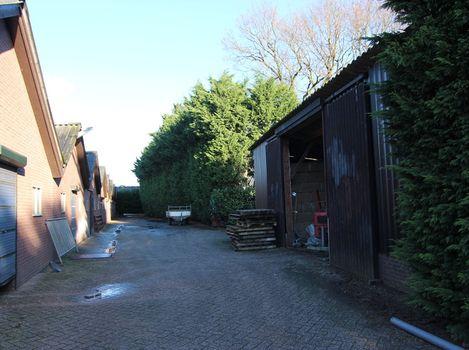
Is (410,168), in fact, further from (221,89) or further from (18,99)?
(221,89)

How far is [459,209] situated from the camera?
13.3ft

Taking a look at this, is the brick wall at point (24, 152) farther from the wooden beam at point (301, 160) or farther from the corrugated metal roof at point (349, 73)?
the wooden beam at point (301, 160)

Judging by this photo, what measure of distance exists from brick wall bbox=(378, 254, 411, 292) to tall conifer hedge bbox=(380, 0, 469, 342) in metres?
1.83

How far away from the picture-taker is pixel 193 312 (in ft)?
20.0

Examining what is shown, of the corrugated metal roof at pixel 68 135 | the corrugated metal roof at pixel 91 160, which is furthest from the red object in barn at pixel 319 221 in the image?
the corrugated metal roof at pixel 91 160

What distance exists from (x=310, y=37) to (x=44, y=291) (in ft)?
84.9

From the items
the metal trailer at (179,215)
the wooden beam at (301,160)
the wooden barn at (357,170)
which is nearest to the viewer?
the wooden barn at (357,170)

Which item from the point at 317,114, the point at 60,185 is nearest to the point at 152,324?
the point at 317,114

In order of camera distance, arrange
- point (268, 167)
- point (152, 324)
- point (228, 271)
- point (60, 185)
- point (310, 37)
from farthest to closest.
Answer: point (310, 37) < point (268, 167) < point (60, 185) < point (228, 271) < point (152, 324)

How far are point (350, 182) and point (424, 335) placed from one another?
13.7 feet

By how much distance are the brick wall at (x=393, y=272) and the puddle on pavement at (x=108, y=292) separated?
15.6ft

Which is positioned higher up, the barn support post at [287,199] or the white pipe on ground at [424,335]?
the barn support post at [287,199]

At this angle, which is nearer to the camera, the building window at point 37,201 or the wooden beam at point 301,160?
the building window at point 37,201

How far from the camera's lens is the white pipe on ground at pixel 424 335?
4237 mm
